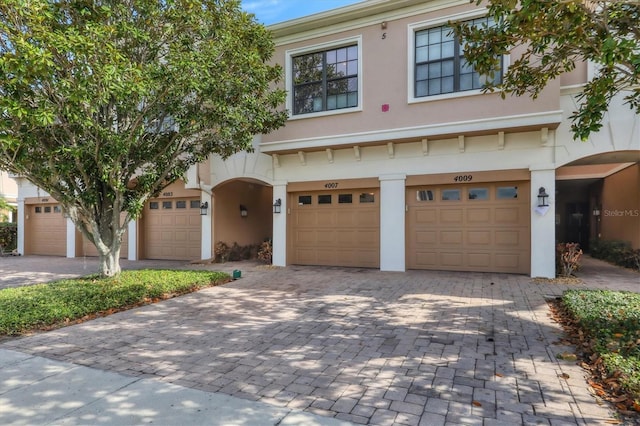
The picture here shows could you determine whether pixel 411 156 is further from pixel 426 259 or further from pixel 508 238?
pixel 508 238

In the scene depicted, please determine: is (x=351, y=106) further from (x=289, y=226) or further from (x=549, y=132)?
(x=549, y=132)

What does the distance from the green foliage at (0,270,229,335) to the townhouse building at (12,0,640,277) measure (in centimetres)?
378

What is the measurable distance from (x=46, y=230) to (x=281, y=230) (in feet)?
39.0

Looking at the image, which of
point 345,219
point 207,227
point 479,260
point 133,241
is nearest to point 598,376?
point 479,260

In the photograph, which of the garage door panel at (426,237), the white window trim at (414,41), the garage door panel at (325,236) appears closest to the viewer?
the white window trim at (414,41)

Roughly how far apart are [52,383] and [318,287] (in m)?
5.04

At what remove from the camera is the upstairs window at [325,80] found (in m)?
10.2

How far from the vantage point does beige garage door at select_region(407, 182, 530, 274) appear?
8.93m

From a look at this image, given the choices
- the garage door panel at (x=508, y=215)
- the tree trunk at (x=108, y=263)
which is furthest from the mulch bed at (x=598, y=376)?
the tree trunk at (x=108, y=263)

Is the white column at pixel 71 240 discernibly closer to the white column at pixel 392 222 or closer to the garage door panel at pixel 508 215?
the white column at pixel 392 222

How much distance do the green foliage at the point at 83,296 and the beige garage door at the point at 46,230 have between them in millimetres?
9844

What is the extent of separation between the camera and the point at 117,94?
18.6ft

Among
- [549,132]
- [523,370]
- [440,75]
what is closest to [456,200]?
[549,132]

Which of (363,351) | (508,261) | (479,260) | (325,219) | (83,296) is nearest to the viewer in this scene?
(363,351)
